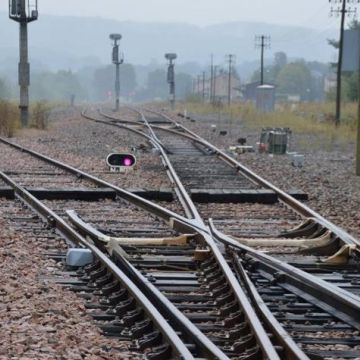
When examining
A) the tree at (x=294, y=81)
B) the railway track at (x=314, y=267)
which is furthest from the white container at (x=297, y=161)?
the tree at (x=294, y=81)

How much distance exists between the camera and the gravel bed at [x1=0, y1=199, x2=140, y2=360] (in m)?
5.61

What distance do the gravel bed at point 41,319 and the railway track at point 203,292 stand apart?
162mm

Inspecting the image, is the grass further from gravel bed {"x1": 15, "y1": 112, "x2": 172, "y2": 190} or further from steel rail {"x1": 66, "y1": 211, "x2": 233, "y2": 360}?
steel rail {"x1": 66, "y1": 211, "x2": 233, "y2": 360}

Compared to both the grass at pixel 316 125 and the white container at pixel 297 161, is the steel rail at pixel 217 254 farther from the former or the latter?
the grass at pixel 316 125

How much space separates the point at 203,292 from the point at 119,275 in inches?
25.8

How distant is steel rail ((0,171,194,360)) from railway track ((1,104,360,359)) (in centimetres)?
1

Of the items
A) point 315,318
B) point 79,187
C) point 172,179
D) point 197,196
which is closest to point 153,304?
point 315,318

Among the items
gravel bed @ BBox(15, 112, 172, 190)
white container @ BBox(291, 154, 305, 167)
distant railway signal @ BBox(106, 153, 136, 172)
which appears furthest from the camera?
white container @ BBox(291, 154, 305, 167)

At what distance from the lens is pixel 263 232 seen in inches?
413

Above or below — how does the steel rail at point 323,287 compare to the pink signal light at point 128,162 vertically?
above

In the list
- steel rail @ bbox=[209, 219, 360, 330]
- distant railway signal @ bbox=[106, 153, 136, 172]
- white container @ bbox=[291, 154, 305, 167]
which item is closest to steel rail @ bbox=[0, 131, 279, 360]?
steel rail @ bbox=[209, 219, 360, 330]

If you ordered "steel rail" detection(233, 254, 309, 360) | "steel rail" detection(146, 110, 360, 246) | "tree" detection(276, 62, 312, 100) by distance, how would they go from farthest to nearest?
"tree" detection(276, 62, 312, 100) → "steel rail" detection(146, 110, 360, 246) → "steel rail" detection(233, 254, 309, 360)

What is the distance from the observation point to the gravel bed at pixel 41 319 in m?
5.61

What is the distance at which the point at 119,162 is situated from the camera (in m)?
17.5
